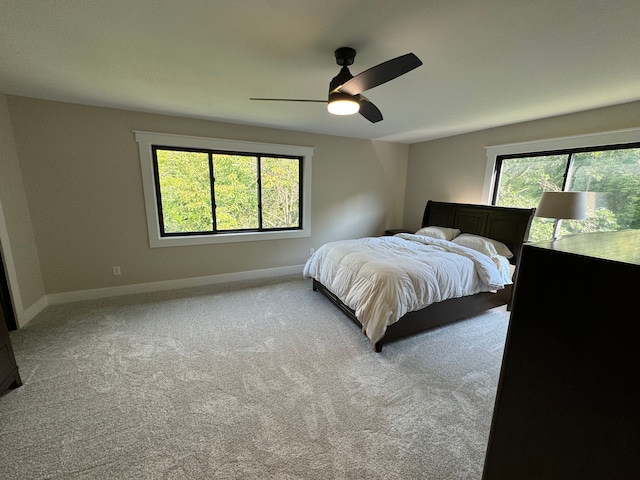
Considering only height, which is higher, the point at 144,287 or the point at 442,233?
the point at 442,233

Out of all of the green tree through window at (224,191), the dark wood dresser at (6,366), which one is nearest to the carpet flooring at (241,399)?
the dark wood dresser at (6,366)

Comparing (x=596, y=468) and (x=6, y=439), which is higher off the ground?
(x=596, y=468)

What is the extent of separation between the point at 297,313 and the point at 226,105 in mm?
2530

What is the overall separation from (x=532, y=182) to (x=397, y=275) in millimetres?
2647

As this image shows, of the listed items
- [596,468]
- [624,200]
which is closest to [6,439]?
[596,468]

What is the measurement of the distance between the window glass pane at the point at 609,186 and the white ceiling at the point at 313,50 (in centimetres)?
56

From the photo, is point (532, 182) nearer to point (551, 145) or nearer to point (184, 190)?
point (551, 145)

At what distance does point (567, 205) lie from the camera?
2619mm

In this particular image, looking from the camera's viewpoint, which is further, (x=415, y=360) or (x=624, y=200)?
(x=624, y=200)

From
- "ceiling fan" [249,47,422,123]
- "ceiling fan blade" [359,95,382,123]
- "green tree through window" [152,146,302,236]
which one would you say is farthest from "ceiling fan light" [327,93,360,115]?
"green tree through window" [152,146,302,236]

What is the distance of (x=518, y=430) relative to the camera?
0.75m

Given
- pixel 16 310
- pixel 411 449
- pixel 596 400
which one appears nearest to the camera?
pixel 596 400

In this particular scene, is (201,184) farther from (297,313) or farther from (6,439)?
(6,439)

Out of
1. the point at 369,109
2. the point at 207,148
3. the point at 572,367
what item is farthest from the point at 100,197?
the point at 572,367
